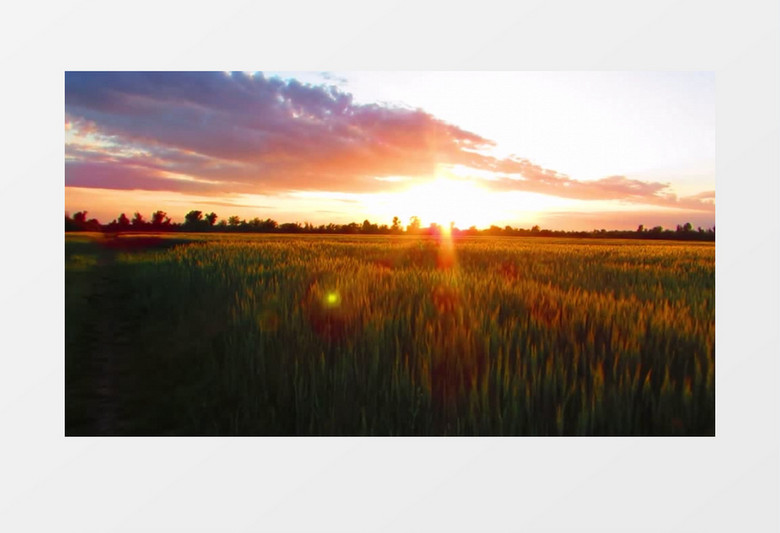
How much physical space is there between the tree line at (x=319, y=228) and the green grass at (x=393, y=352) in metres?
0.19

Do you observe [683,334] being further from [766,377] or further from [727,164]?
[727,164]

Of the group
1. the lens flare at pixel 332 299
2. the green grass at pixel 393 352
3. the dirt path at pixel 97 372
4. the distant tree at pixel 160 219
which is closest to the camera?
the green grass at pixel 393 352

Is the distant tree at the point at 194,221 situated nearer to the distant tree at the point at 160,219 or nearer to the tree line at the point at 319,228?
the tree line at the point at 319,228

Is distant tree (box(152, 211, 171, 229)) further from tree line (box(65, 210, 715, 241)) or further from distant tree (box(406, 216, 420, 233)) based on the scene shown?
distant tree (box(406, 216, 420, 233))

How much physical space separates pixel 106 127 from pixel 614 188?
12.7 feet

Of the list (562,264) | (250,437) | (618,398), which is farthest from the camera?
(562,264)

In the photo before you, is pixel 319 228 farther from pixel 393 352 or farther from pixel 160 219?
pixel 393 352

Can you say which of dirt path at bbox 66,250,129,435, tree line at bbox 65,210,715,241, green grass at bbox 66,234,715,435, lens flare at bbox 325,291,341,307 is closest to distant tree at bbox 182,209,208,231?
tree line at bbox 65,210,715,241

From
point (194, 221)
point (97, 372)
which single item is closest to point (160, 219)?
point (194, 221)

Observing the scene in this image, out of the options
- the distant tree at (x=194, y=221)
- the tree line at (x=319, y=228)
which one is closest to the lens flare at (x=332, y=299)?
the tree line at (x=319, y=228)

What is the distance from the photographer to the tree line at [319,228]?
361cm

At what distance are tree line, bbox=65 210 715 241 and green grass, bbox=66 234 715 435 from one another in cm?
19

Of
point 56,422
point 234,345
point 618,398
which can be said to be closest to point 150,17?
point 234,345

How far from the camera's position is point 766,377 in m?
3.46
